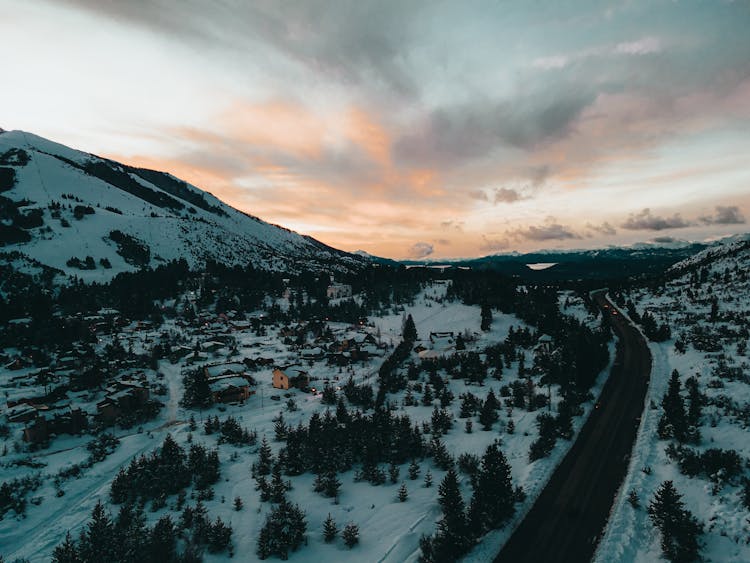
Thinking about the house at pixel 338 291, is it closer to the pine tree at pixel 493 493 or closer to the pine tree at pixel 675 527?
the pine tree at pixel 493 493

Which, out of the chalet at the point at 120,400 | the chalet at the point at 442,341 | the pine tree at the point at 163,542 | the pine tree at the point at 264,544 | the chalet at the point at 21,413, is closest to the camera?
the pine tree at the point at 163,542

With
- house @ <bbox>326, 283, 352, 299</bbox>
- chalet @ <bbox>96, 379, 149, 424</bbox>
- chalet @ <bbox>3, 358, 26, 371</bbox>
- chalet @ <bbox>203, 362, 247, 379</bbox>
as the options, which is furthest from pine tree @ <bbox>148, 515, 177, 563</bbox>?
house @ <bbox>326, 283, 352, 299</bbox>

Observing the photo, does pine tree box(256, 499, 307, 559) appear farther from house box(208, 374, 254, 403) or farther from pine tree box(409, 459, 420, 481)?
house box(208, 374, 254, 403)

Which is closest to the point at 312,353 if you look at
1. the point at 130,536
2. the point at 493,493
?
the point at 130,536

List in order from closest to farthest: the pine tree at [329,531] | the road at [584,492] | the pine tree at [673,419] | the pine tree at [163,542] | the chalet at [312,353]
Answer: the pine tree at [163,542]
the road at [584,492]
the pine tree at [329,531]
the pine tree at [673,419]
the chalet at [312,353]

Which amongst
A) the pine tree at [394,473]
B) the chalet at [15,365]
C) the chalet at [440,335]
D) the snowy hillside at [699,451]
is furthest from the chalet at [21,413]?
the chalet at [440,335]

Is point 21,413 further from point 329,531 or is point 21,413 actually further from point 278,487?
point 329,531

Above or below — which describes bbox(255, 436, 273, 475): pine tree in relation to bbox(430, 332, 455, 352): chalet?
below
